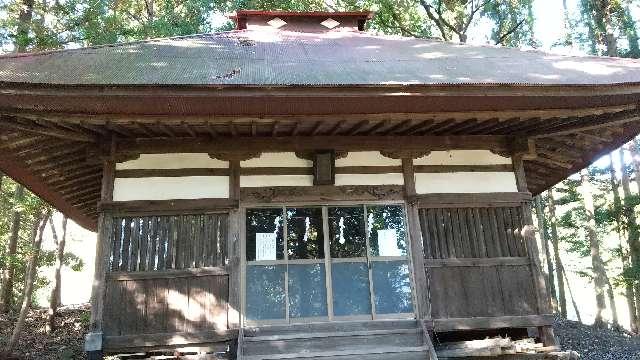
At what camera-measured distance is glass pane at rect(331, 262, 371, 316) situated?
5914 mm

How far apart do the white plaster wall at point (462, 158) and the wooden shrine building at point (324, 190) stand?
0.09 ft

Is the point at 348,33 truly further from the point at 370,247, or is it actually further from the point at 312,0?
the point at 312,0

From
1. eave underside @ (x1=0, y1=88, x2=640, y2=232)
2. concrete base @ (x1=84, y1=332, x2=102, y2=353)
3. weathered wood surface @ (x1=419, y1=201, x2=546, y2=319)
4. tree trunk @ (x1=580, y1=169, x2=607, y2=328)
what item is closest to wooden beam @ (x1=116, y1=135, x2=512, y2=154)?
eave underside @ (x1=0, y1=88, x2=640, y2=232)

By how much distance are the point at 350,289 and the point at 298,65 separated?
114 inches

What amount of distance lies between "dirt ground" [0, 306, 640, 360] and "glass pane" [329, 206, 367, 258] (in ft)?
24.9

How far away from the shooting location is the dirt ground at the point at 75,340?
10750 millimetres

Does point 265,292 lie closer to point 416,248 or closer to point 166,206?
point 166,206

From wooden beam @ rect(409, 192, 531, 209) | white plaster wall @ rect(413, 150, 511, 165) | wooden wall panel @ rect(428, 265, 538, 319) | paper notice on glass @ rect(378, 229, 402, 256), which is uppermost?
white plaster wall @ rect(413, 150, 511, 165)

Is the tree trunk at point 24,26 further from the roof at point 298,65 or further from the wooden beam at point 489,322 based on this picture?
the wooden beam at point 489,322

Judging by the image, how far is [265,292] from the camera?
5867mm

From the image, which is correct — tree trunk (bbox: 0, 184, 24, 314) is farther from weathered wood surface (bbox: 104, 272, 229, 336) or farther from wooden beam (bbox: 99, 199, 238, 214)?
weathered wood surface (bbox: 104, 272, 229, 336)

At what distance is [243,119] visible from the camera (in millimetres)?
4934

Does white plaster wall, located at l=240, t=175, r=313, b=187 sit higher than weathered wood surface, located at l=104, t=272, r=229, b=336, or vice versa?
white plaster wall, located at l=240, t=175, r=313, b=187

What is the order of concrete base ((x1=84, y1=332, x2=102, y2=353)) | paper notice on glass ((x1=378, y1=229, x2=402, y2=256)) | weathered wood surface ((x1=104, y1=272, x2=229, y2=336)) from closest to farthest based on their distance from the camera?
concrete base ((x1=84, y1=332, x2=102, y2=353)), weathered wood surface ((x1=104, y1=272, x2=229, y2=336)), paper notice on glass ((x1=378, y1=229, x2=402, y2=256))
